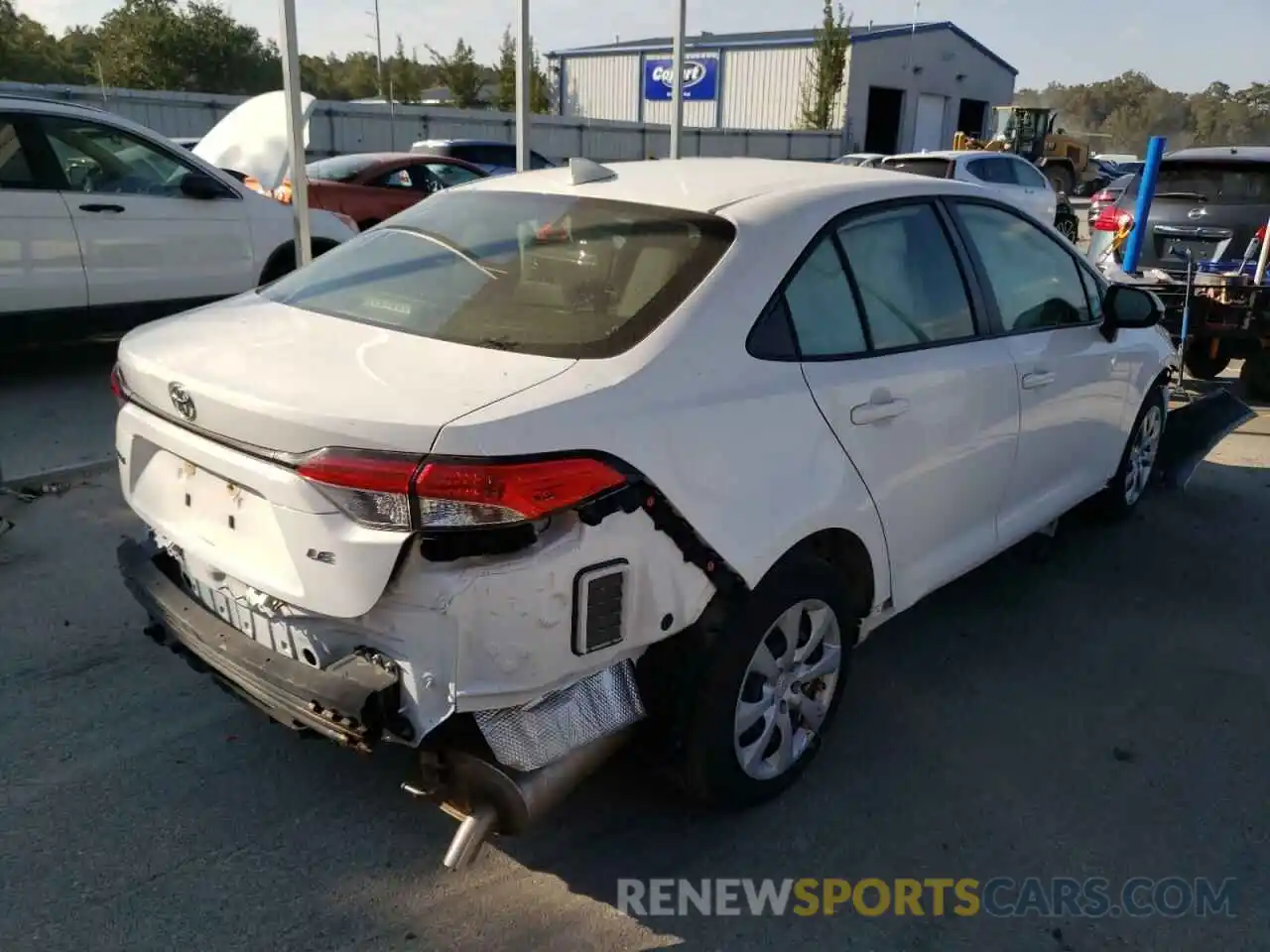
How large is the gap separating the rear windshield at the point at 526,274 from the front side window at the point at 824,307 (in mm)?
253

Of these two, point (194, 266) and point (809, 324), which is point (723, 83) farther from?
point (809, 324)

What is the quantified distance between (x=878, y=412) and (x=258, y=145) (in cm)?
666

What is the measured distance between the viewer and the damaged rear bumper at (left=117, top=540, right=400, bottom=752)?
88.2 inches

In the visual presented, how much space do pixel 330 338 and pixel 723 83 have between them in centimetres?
4350

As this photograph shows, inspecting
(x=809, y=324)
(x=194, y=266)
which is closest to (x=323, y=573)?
(x=809, y=324)

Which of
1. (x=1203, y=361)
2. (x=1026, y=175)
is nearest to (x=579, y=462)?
(x=1203, y=361)

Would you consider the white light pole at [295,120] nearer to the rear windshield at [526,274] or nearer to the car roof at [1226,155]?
the rear windshield at [526,274]

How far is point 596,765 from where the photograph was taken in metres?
2.49

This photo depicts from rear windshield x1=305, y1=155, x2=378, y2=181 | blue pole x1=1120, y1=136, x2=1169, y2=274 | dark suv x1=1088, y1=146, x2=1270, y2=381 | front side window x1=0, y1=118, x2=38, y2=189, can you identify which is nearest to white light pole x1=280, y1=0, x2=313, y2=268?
front side window x1=0, y1=118, x2=38, y2=189

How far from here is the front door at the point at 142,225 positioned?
657 centimetres

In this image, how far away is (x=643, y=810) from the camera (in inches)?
116

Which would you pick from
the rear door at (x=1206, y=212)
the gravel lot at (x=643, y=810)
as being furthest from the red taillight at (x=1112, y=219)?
the gravel lot at (x=643, y=810)

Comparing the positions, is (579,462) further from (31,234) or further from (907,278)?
(31,234)

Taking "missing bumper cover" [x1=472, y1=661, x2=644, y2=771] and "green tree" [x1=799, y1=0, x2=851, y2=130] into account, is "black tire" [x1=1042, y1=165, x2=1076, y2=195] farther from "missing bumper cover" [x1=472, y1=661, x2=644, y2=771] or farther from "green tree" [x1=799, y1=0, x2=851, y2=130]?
"missing bumper cover" [x1=472, y1=661, x2=644, y2=771]
